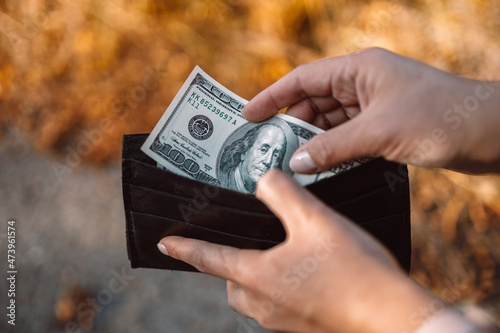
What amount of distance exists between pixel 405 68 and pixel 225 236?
80 centimetres

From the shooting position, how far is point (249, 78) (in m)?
2.67

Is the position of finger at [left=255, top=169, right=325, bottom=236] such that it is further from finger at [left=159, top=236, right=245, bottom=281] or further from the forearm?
the forearm

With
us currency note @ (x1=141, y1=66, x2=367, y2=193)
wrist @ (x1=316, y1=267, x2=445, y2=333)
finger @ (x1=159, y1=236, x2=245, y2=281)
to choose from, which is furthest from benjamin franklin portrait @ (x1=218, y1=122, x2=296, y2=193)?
wrist @ (x1=316, y1=267, x2=445, y2=333)

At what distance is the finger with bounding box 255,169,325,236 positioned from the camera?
0.94 m

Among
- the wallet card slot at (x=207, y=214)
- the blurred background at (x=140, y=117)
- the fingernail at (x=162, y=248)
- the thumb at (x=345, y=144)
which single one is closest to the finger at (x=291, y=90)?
the thumb at (x=345, y=144)

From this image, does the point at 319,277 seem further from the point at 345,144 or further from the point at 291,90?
the point at 291,90

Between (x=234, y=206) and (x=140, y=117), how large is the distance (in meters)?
1.72

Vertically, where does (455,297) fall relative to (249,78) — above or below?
below

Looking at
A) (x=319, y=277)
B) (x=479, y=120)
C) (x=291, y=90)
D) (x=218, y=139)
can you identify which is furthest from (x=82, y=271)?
(x=479, y=120)

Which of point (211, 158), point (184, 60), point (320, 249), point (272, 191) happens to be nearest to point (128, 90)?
point (184, 60)

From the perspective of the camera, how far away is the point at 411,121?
1160 mm

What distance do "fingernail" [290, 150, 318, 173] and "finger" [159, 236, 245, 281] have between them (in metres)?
0.33

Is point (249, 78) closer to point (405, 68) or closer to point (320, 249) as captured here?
point (405, 68)

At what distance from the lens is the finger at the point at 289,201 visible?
37.0 inches
